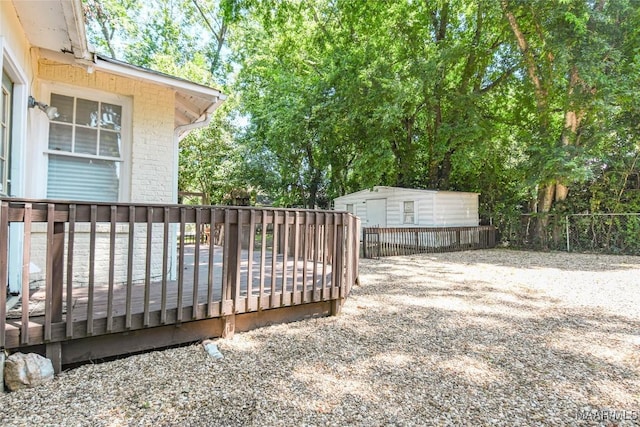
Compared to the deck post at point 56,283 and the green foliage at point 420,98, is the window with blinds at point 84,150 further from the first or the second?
the green foliage at point 420,98

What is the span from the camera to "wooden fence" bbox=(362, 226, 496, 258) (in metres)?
11.9

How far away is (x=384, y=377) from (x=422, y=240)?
35.7 ft

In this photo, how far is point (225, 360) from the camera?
3.11 metres

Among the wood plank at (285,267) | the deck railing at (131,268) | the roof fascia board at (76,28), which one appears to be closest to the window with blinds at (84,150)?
the deck railing at (131,268)

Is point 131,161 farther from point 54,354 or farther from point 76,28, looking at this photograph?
point 54,354

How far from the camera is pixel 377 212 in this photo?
1734 cm

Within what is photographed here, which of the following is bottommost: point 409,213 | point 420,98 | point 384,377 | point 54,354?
point 384,377

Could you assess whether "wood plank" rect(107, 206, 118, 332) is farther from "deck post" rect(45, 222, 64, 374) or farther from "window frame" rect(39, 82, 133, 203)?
"window frame" rect(39, 82, 133, 203)

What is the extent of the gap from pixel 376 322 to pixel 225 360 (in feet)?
6.34

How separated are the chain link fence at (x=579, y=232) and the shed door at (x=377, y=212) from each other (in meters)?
5.36

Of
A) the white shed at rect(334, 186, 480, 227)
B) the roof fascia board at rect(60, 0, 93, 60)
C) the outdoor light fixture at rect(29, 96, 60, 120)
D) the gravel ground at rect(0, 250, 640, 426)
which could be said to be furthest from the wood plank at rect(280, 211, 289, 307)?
the white shed at rect(334, 186, 480, 227)

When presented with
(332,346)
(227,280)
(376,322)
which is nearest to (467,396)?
(332,346)

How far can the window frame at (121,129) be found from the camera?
431 cm

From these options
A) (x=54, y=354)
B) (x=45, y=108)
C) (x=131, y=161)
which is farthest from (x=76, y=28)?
(x=54, y=354)
